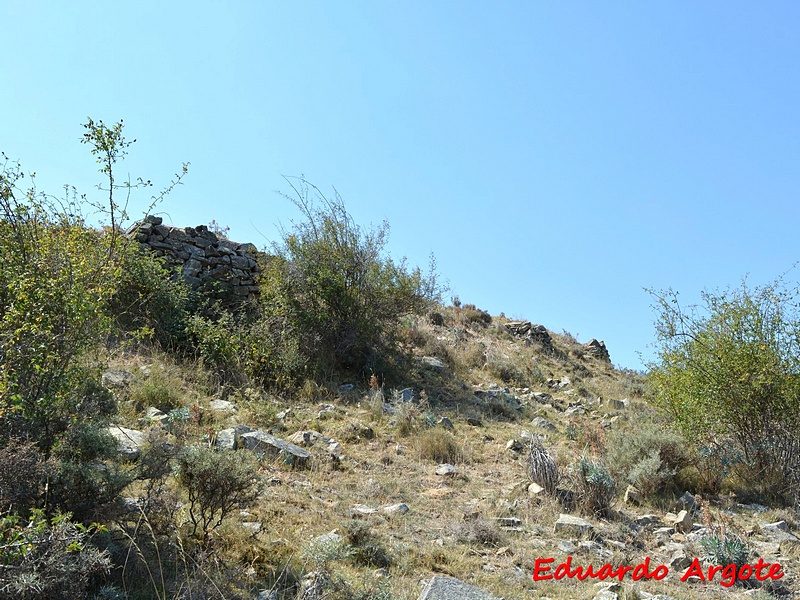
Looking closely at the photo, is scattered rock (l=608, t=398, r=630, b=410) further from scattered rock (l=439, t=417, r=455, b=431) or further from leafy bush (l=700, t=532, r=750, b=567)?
leafy bush (l=700, t=532, r=750, b=567)

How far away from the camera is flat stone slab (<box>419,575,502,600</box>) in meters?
3.62

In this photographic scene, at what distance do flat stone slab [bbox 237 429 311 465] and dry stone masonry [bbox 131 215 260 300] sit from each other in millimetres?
5509

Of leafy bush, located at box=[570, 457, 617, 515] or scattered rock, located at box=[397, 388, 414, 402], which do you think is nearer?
leafy bush, located at box=[570, 457, 617, 515]

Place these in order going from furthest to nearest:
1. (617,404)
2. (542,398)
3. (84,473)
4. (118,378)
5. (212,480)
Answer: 1. (617,404)
2. (542,398)
3. (118,378)
4. (212,480)
5. (84,473)

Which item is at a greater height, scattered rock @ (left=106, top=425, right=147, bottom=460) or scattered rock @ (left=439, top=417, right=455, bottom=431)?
scattered rock @ (left=439, top=417, right=455, bottom=431)

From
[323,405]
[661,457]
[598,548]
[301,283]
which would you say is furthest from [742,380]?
[301,283]

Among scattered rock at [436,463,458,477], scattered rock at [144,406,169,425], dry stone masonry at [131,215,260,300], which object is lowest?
scattered rock at [144,406,169,425]

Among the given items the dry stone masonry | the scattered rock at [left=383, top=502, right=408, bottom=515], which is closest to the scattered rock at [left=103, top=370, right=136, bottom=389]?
the dry stone masonry

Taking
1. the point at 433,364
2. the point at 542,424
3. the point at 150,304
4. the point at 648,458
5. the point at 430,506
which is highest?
the point at 433,364

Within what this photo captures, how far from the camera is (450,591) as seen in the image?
3.69 metres

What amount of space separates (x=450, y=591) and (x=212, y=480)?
1.82 meters

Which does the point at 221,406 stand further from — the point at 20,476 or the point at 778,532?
the point at 778,532

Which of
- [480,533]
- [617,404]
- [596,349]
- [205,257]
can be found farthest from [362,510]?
[596,349]

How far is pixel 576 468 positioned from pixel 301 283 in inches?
260
